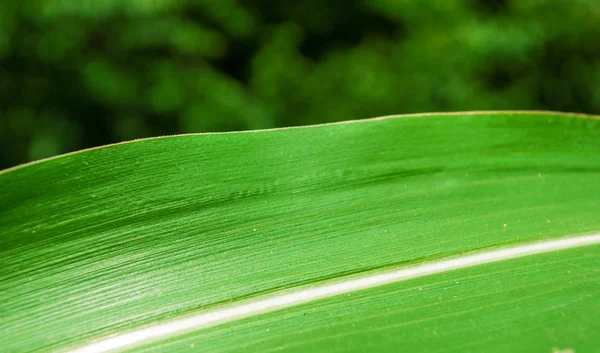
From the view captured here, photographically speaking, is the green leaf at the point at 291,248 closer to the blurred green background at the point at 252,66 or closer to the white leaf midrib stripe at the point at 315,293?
the white leaf midrib stripe at the point at 315,293

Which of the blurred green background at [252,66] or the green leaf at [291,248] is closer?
the green leaf at [291,248]

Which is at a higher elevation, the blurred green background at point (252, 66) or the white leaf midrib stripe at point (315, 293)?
the blurred green background at point (252, 66)

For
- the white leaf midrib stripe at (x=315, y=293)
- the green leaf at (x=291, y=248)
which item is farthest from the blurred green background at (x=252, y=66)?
the white leaf midrib stripe at (x=315, y=293)

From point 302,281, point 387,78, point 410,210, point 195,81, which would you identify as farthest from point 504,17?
point 302,281

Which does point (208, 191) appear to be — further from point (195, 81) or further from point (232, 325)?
point (195, 81)

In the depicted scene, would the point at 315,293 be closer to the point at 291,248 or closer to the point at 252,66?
the point at 291,248

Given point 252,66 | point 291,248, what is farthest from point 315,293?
point 252,66

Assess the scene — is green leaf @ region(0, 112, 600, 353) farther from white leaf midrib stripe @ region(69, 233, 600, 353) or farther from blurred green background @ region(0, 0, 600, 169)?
blurred green background @ region(0, 0, 600, 169)
